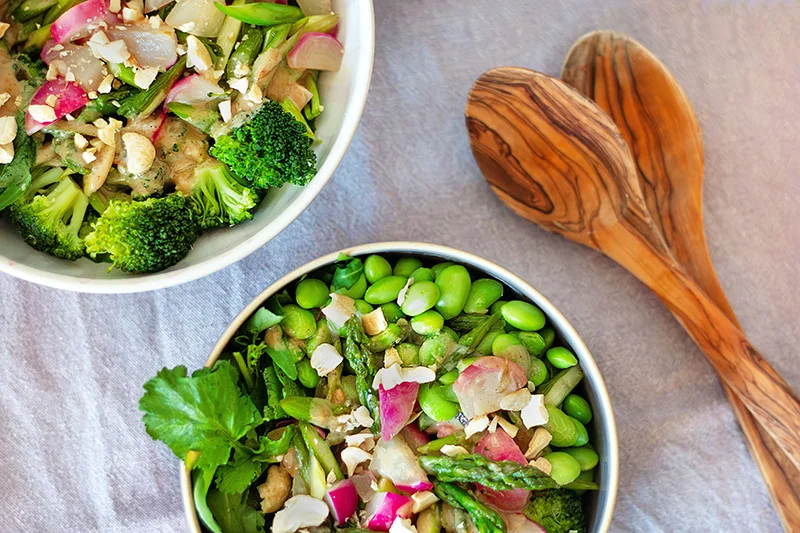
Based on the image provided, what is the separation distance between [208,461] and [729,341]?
1153mm

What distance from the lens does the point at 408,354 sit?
1.39 m

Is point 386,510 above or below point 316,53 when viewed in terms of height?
below

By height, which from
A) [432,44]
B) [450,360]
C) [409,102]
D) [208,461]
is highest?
[432,44]

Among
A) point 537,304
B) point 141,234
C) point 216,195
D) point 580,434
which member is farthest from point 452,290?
point 141,234

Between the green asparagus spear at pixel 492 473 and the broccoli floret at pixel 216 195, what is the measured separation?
611 mm

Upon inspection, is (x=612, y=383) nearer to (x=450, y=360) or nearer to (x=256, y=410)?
(x=450, y=360)

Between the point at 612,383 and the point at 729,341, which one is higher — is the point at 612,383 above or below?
below

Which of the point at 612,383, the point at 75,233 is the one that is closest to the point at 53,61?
the point at 75,233

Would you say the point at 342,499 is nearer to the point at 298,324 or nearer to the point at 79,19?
the point at 298,324

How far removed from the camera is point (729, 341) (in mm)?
1567

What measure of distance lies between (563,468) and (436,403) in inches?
10.8

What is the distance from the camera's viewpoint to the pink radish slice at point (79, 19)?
1240mm

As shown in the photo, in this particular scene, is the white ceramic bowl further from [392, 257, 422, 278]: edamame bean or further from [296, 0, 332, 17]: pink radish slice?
[392, 257, 422, 278]: edamame bean

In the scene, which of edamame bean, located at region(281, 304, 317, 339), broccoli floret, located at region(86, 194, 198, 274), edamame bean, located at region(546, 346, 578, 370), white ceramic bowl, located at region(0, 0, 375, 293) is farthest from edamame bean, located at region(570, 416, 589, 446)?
broccoli floret, located at region(86, 194, 198, 274)
